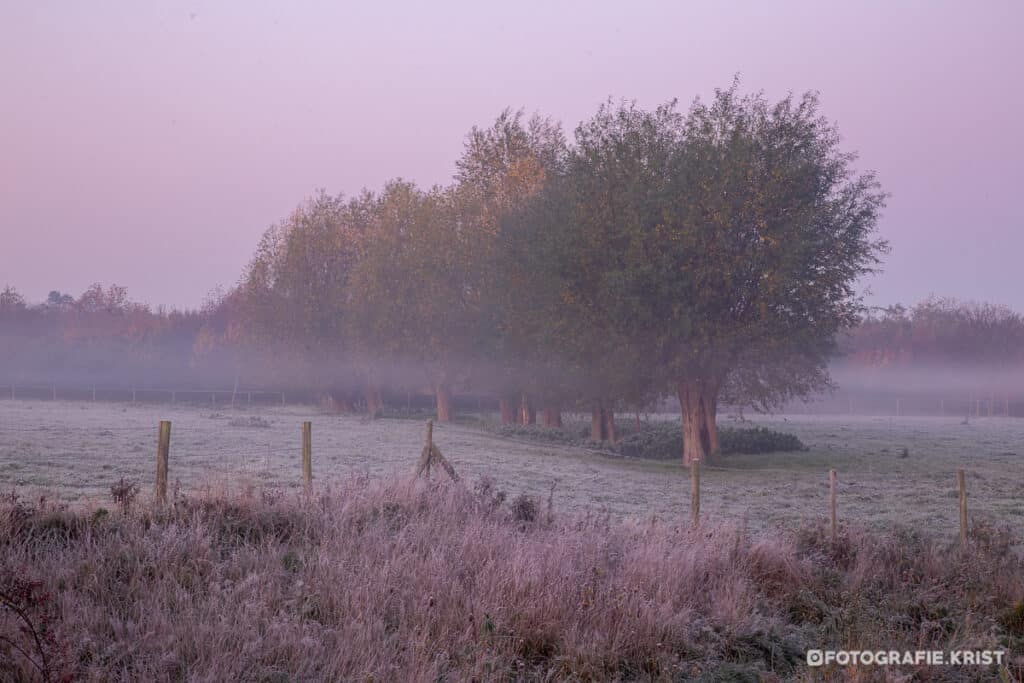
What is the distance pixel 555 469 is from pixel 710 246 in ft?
32.7

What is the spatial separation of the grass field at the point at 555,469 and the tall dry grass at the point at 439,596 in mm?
1818

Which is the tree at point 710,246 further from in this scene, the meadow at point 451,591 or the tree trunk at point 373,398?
the tree trunk at point 373,398

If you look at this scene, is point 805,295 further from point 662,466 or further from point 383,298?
point 383,298

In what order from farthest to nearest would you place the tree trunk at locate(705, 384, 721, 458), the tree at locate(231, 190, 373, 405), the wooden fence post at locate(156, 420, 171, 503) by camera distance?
the tree at locate(231, 190, 373, 405) → the tree trunk at locate(705, 384, 721, 458) → the wooden fence post at locate(156, 420, 171, 503)

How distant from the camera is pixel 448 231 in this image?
52656 mm

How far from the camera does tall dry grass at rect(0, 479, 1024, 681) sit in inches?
297

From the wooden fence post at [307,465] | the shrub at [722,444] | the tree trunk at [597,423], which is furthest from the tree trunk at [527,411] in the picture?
the wooden fence post at [307,465]

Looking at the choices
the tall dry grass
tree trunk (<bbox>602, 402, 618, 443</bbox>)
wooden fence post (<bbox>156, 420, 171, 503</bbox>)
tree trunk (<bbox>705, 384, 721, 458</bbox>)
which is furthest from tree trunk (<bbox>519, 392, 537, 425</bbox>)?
wooden fence post (<bbox>156, 420, 171, 503</bbox>)

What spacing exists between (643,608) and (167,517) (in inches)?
232

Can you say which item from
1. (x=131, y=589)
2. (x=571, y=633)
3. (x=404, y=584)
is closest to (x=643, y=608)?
(x=571, y=633)

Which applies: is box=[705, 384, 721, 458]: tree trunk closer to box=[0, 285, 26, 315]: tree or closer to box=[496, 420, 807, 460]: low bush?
box=[496, 420, 807, 460]: low bush

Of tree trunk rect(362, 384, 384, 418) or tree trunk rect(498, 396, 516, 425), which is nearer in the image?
tree trunk rect(498, 396, 516, 425)

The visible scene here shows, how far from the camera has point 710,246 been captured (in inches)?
1249

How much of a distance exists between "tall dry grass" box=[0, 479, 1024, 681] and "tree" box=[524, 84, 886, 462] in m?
19.1
